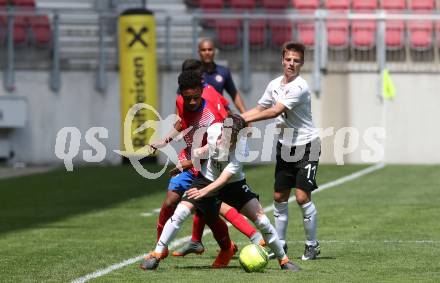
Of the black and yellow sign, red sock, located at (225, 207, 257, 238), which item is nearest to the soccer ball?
red sock, located at (225, 207, 257, 238)

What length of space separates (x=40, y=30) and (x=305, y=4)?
5.97m

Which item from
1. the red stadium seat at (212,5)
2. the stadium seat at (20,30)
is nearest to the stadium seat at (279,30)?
the red stadium seat at (212,5)

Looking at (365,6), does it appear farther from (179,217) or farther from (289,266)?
(179,217)

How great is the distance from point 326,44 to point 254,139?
2.62 m

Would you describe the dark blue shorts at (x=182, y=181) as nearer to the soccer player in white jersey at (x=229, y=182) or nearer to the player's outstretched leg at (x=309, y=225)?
the soccer player in white jersey at (x=229, y=182)

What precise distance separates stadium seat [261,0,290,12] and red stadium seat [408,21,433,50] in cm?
303

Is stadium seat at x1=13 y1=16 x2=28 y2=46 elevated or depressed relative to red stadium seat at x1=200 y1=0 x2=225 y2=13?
depressed

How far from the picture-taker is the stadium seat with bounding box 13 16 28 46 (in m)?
27.5

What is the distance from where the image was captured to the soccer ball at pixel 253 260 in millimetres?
10539

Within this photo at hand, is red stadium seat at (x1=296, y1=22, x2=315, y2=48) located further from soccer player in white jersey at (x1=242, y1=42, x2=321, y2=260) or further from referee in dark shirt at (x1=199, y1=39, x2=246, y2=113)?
soccer player in white jersey at (x1=242, y1=42, x2=321, y2=260)

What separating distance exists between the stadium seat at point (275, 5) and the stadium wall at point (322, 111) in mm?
2427

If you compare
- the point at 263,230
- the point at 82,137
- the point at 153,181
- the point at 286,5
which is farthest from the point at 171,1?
the point at 263,230

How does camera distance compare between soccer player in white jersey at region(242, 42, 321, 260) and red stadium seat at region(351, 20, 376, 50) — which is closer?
soccer player in white jersey at region(242, 42, 321, 260)

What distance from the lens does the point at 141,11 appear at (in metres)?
26.3
